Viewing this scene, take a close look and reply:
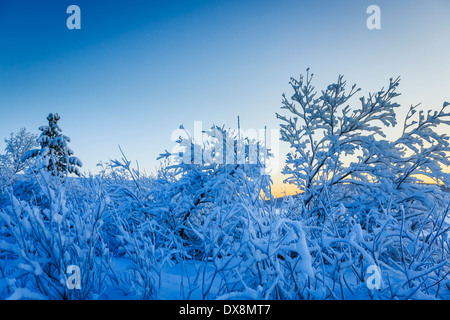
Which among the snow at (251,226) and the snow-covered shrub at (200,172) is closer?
the snow at (251,226)

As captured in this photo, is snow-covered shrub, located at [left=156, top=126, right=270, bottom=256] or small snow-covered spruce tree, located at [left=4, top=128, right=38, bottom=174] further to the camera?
small snow-covered spruce tree, located at [left=4, top=128, right=38, bottom=174]

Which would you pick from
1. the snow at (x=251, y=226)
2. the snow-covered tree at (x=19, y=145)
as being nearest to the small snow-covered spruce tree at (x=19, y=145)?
the snow-covered tree at (x=19, y=145)

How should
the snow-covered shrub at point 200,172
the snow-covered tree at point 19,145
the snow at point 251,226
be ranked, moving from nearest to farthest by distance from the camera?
the snow at point 251,226 < the snow-covered shrub at point 200,172 < the snow-covered tree at point 19,145

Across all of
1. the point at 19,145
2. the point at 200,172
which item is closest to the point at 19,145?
the point at 19,145

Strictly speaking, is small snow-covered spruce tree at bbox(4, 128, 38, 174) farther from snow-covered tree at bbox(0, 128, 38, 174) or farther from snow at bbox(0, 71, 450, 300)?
snow at bbox(0, 71, 450, 300)

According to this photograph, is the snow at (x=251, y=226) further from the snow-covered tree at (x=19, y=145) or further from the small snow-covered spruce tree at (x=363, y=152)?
the snow-covered tree at (x=19, y=145)

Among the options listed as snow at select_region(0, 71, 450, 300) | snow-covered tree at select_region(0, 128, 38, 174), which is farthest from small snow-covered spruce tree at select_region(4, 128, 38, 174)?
snow at select_region(0, 71, 450, 300)

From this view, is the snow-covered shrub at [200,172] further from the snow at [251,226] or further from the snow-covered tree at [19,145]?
the snow-covered tree at [19,145]

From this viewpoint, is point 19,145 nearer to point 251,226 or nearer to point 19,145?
point 19,145

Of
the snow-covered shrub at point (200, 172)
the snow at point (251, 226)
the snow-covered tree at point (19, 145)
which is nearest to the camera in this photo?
the snow at point (251, 226)
